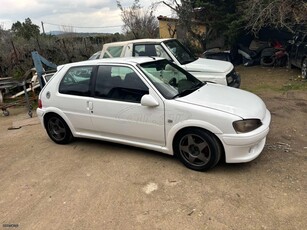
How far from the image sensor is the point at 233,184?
3.62 m

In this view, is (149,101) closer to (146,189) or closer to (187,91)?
(187,91)

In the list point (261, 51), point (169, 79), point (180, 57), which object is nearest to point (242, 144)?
point (169, 79)

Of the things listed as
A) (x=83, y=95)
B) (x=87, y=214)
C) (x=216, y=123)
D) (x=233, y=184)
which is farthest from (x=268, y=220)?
(x=83, y=95)

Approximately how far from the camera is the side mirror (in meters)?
4.02

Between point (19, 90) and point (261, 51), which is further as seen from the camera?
point (261, 51)

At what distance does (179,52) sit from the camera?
299 inches

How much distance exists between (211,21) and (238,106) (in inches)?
402

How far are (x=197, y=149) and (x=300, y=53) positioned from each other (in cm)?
784

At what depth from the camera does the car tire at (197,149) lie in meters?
3.77

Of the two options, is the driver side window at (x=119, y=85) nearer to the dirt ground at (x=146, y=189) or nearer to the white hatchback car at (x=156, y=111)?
the white hatchback car at (x=156, y=111)

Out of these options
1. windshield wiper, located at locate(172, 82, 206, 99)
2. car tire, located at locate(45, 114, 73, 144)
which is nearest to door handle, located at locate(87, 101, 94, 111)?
car tire, located at locate(45, 114, 73, 144)

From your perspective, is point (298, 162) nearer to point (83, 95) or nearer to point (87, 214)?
point (87, 214)

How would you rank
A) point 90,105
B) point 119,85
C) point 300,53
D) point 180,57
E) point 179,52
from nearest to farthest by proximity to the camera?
point 119,85
point 90,105
point 180,57
point 179,52
point 300,53

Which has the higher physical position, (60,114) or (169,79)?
(169,79)
